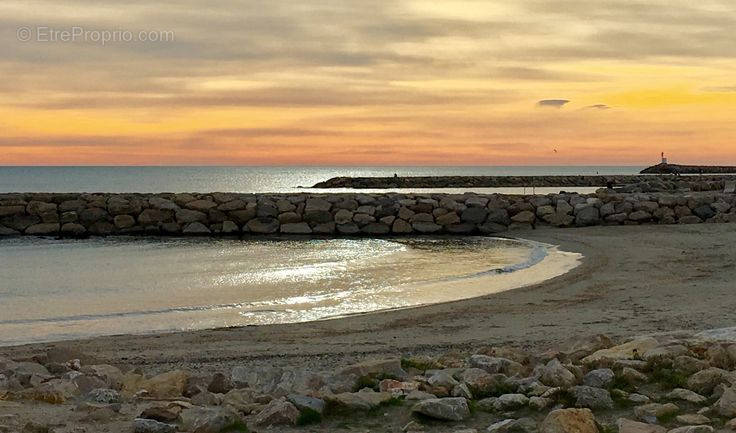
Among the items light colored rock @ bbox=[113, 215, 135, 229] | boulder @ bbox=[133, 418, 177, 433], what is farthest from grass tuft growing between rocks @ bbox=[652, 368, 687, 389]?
light colored rock @ bbox=[113, 215, 135, 229]

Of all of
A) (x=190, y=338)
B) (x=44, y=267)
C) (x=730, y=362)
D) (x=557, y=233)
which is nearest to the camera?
(x=730, y=362)

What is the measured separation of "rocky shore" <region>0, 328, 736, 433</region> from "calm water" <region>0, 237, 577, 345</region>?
154 inches

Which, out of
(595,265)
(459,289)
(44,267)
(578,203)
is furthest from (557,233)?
(44,267)

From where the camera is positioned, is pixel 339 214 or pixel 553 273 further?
pixel 339 214

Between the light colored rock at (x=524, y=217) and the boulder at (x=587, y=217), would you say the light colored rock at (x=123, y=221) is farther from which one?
the boulder at (x=587, y=217)

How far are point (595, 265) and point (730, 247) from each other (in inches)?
140

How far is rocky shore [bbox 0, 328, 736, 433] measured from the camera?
15.7ft

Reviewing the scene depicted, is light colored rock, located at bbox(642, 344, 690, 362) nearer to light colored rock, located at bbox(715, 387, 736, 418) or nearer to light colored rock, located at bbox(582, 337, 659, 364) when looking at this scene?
light colored rock, located at bbox(582, 337, 659, 364)

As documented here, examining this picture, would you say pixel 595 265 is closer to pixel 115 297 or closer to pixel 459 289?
pixel 459 289

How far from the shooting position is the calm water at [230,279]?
1052 centimetres

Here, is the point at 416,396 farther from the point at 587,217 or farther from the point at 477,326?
the point at 587,217

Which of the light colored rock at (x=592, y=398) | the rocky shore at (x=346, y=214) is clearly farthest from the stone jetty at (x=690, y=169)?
the light colored rock at (x=592, y=398)

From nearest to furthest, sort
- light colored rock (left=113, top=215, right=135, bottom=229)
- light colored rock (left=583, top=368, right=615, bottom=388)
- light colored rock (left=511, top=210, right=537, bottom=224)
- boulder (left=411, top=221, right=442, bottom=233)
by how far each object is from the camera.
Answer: light colored rock (left=583, top=368, right=615, bottom=388) < boulder (left=411, top=221, right=442, bottom=233) < light colored rock (left=511, top=210, right=537, bottom=224) < light colored rock (left=113, top=215, right=135, bottom=229)

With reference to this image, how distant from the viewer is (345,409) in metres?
5.13
